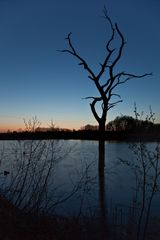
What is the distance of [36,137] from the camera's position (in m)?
5.85

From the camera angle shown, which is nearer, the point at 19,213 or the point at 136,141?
the point at 136,141

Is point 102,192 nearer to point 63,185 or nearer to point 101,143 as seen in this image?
point 63,185

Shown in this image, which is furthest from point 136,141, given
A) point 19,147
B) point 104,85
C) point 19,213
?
point 104,85

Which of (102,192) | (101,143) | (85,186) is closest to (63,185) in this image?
(102,192)

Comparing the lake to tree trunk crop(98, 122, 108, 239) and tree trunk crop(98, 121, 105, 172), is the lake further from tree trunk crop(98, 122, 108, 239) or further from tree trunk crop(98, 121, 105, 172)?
tree trunk crop(98, 121, 105, 172)

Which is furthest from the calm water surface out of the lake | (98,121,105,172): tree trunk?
(98,121,105,172): tree trunk

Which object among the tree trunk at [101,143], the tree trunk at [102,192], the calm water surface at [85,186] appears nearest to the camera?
the tree trunk at [102,192]

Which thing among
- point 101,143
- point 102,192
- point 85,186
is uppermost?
point 101,143

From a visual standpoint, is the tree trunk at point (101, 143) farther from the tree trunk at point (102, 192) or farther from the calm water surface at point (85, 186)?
the calm water surface at point (85, 186)

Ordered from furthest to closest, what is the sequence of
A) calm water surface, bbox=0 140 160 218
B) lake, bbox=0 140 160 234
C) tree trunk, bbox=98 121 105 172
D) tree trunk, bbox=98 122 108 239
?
tree trunk, bbox=98 121 105 172 < calm water surface, bbox=0 140 160 218 < lake, bbox=0 140 160 234 < tree trunk, bbox=98 122 108 239

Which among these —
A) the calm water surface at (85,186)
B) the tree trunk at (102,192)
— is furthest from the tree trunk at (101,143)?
the calm water surface at (85,186)

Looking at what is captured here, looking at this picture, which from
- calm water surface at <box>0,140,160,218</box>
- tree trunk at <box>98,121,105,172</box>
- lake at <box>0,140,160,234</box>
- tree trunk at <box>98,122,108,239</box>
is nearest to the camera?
tree trunk at <box>98,122,108,239</box>

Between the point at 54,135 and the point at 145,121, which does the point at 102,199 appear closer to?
the point at 54,135

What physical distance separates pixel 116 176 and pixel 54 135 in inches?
198
